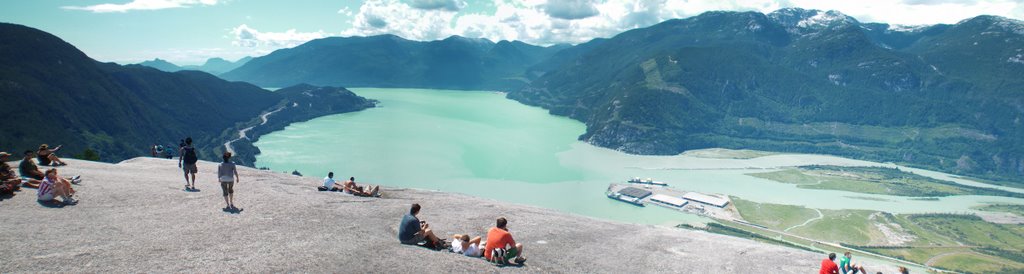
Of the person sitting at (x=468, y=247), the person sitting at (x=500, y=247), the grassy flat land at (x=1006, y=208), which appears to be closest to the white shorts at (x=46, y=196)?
the person sitting at (x=468, y=247)

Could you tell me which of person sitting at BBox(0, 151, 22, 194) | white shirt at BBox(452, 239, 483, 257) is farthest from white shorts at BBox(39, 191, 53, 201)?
white shirt at BBox(452, 239, 483, 257)

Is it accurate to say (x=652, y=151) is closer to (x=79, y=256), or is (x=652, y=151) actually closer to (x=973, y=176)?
(x=973, y=176)

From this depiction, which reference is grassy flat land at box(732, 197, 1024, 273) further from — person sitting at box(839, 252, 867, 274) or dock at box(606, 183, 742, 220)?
person sitting at box(839, 252, 867, 274)

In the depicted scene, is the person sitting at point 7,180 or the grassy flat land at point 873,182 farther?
the grassy flat land at point 873,182

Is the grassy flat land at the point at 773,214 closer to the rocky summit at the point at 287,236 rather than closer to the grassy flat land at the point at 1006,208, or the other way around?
the grassy flat land at the point at 1006,208

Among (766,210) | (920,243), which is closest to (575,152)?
(766,210)

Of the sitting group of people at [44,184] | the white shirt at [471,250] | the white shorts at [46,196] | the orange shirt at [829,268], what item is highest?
the sitting group of people at [44,184]

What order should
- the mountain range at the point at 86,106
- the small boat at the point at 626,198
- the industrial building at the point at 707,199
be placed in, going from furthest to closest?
the industrial building at the point at 707,199 → the mountain range at the point at 86,106 → the small boat at the point at 626,198
